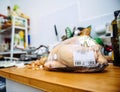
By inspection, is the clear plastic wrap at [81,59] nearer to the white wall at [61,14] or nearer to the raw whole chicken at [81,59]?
the raw whole chicken at [81,59]

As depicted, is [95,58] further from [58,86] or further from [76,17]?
[76,17]

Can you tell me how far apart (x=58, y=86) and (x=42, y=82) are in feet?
0.18

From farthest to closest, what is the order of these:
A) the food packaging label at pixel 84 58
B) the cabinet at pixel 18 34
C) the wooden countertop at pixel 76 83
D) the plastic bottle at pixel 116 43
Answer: the cabinet at pixel 18 34
the plastic bottle at pixel 116 43
the food packaging label at pixel 84 58
the wooden countertop at pixel 76 83

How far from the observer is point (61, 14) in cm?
141

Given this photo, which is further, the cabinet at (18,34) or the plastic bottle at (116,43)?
the cabinet at (18,34)

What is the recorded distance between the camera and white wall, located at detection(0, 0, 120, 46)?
3.44 feet

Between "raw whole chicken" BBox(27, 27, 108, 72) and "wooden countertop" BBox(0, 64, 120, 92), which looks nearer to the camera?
"wooden countertop" BBox(0, 64, 120, 92)

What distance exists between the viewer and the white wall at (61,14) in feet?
3.44

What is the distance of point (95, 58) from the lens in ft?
1.24

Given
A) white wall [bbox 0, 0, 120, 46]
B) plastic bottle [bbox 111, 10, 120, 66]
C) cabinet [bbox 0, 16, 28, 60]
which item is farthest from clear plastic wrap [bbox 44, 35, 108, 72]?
cabinet [bbox 0, 16, 28, 60]

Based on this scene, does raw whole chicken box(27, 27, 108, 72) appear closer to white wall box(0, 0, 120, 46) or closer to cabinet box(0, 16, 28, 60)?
white wall box(0, 0, 120, 46)

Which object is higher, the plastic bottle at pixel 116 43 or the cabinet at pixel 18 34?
the cabinet at pixel 18 34

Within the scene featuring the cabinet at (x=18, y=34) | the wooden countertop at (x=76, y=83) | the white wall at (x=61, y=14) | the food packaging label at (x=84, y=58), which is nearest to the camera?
the wooden countertop at (x=76, y=83)

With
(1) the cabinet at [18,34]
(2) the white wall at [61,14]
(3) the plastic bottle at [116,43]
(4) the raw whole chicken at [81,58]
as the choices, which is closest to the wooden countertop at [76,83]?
(4) the raw whole chicken at [81,58]
